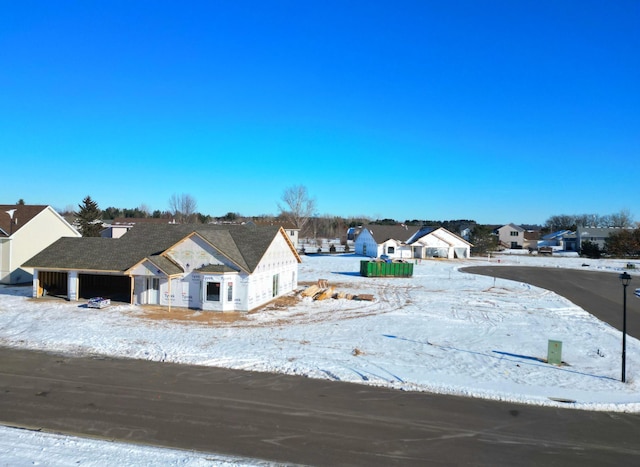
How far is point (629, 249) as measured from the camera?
80.1 meters

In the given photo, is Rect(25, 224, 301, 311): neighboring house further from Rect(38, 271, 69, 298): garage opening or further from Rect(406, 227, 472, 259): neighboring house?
Rect(406, 227, 472, 259): neighboring house

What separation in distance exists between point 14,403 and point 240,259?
15958 millimetres

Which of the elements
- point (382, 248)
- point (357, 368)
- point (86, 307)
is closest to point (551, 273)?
point (382, 248)

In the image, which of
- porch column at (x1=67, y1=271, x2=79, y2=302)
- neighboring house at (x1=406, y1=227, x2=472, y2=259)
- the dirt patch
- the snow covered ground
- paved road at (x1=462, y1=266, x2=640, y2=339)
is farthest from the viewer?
neighboring house at (x1=406, y1=227, x2=472, y2=259)

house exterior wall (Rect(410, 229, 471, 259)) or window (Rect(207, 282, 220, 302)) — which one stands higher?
house exterior wall (Rect(410, 229, 471, 259))

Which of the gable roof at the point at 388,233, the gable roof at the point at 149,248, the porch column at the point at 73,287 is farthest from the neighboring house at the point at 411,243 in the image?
the porch column at the point at 73,287

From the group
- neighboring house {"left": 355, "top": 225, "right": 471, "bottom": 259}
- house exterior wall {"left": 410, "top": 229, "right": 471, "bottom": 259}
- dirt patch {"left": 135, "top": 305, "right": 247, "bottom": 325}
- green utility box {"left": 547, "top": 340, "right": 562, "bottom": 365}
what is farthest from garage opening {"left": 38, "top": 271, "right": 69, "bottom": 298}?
house exterior wall {"left": 410, "top": 229, "right": 471, "bottom": 259}

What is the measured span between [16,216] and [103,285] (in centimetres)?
1093

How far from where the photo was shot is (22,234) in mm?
35844

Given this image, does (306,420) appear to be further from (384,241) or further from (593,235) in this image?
(593,235)

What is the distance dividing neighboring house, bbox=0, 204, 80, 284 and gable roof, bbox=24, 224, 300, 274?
6416mm

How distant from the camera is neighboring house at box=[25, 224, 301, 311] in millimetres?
26359

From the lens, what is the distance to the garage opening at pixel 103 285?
3144cm

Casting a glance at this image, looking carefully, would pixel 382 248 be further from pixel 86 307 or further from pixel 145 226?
pixel 86 307
